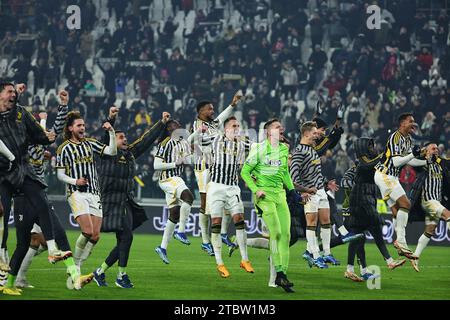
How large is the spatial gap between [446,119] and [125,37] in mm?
13732

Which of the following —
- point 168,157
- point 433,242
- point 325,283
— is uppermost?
point 168,157

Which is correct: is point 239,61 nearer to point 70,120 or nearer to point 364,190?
point 364,190

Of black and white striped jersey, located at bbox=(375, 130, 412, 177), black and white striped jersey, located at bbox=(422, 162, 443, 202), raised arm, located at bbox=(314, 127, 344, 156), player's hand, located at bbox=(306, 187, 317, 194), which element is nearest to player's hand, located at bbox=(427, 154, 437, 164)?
Result: black and white striped jersey, located at bbox=(422, 162, 443, 202)

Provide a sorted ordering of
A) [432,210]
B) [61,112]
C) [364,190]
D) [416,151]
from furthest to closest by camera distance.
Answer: [432,210], [364,190], [416,151], [61,112]

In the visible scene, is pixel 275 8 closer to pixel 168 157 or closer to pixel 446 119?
pixel 446 119

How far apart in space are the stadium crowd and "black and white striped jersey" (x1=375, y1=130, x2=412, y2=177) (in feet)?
38.8

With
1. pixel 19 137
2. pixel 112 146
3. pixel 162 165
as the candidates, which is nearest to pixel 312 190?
pixel 112 146

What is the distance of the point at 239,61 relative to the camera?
3809 cm

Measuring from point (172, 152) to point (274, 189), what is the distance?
594 cm

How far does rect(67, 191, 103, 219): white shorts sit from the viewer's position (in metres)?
15.5

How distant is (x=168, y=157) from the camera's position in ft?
70.6

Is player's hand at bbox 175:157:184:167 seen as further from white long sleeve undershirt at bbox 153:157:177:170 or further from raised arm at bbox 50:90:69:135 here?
raised arm at bbox 50:90:69:135

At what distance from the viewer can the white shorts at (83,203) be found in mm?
15500
